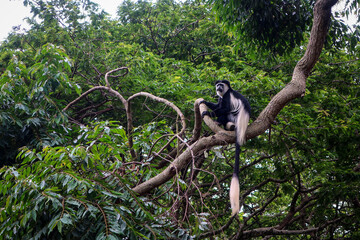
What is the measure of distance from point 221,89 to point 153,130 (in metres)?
1.01

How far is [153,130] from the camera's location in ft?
10.9

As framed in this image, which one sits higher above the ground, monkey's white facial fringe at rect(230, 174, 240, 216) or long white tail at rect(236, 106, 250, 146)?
long white tail at rect(236, 106, 250, 146)

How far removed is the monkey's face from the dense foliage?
0.49 meters

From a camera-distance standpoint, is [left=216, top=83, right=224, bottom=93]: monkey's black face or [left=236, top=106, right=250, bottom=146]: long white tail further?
[left=216, top=83, right=224, bottom=93]: monkey's black face

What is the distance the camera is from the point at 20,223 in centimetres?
A: 212

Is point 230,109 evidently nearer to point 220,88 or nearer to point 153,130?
point 220,88

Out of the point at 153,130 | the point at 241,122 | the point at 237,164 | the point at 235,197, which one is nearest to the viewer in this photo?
the point at 235,197

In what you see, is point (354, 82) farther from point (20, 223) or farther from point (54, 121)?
point (20, 223)

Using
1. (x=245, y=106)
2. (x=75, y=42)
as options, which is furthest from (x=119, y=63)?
(x=245, y=106)

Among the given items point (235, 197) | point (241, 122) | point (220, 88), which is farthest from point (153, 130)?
point (235, 197)

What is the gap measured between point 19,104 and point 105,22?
3.86m

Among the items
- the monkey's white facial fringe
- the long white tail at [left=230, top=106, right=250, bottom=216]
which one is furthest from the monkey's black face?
the monkey's white facial fringe

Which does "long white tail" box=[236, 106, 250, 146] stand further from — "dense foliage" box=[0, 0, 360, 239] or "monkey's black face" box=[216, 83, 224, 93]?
"monkey's black face" box=[216, 83, 224, 93]

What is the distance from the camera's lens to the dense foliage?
231cm
